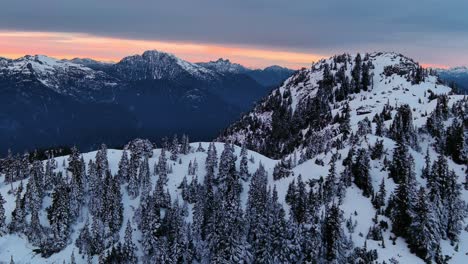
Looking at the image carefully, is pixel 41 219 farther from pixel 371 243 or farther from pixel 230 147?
pixel 371 243

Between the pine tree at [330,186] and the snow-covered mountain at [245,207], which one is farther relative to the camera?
the pine tree at [330,186]

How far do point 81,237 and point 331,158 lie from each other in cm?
9435

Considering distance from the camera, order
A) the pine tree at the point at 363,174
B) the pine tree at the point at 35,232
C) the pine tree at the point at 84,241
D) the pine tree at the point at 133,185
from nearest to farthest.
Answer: the pine tree at the point at 84,241 → the pine tree at the point at 35,232 → the pine tree at the point at 363,174 → the pine tree at the point at 133,185

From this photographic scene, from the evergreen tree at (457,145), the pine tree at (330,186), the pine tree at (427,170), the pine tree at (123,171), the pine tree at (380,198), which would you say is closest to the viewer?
the pine tree at (380,198)

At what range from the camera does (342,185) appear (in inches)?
6152

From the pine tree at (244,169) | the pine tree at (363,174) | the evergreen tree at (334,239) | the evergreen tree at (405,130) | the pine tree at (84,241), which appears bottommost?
the pine tree at (84,241)

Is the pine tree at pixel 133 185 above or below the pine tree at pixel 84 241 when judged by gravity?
above

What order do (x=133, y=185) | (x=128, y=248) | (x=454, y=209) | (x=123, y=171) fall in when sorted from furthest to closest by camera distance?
(x=123, y=171)
(x=133, y=185)
(x=454, y=209)
(x=128, y=248)

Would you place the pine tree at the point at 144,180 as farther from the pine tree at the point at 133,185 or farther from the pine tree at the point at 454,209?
the pine tree at the point at 454,209

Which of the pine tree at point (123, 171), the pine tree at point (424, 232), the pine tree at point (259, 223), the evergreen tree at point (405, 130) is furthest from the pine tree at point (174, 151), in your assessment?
the pine tree at point (424, 232)

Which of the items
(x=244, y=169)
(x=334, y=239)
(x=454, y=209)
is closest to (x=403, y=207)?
(x=454, y=209)

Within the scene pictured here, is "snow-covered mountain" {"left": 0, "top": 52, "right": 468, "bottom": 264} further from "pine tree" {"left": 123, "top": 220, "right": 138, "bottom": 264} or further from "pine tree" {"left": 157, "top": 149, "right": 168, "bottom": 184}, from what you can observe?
"pine tree" {"left": 157, "top": 149, "right": 168, "bottom": 184}

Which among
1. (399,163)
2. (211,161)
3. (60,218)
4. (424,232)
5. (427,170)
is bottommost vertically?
(60,218)

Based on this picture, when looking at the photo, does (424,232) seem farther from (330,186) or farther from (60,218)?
(60,218)
